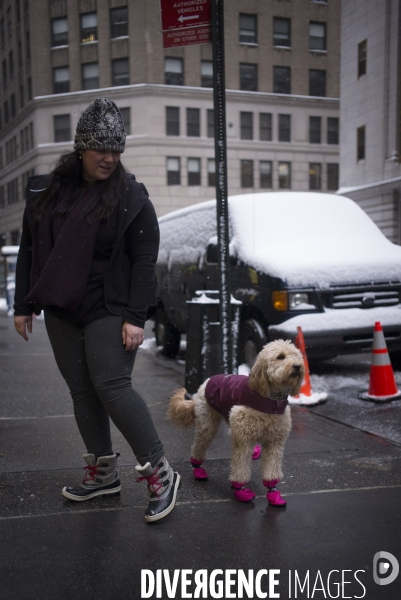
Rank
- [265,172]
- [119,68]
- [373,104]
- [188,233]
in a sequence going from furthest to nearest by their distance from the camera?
[265,172] < [188,233] < [119,68] < [373,104]

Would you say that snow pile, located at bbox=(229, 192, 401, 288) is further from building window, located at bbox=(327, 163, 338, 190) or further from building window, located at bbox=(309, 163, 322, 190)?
building window, located at bbox=(309, 163, 322, 190)

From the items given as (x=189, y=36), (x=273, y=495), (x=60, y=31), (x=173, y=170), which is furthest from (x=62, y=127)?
(x=273, y=495)

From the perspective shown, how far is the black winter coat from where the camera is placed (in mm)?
2996

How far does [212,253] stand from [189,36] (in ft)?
10.0

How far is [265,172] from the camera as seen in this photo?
1043 cm

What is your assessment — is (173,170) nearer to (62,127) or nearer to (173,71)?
(62,127)

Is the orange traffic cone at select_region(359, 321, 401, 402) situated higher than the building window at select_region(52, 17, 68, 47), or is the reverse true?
the building window at select_region(52, 17, 68, 47)

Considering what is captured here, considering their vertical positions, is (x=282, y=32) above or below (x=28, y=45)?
below

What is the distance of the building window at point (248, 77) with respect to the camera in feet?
21.6

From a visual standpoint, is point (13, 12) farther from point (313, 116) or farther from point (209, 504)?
point (209, 504)

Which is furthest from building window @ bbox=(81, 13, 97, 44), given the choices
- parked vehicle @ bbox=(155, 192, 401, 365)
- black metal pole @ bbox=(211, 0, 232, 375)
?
parked vehicle @ bbox=(155, 192, 401, 365)

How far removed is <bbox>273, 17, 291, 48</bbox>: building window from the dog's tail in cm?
427

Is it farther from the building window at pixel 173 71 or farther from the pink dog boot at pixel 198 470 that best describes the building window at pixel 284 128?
the pink dog boot at pixel 198 470

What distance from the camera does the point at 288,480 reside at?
3578 millimetres
